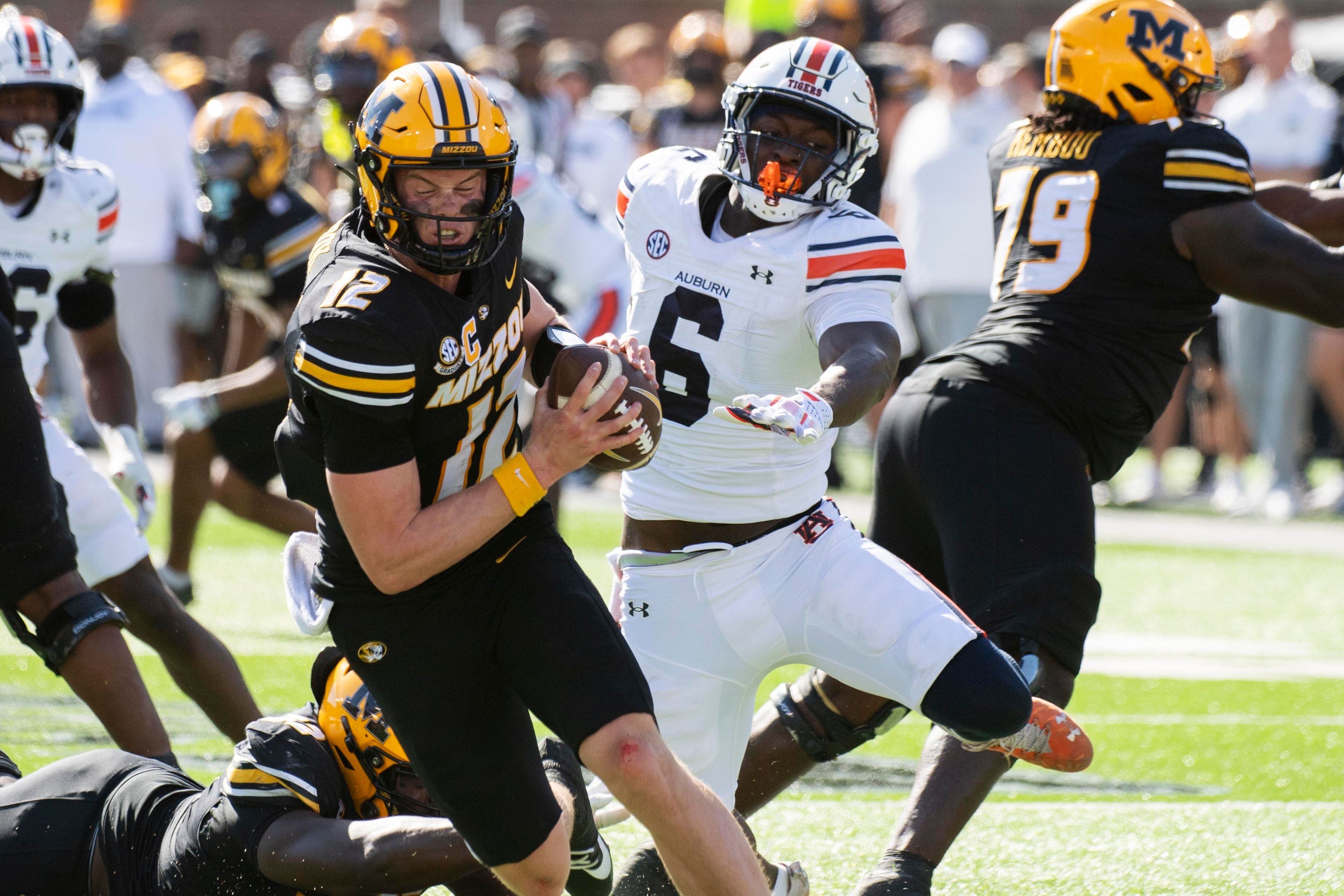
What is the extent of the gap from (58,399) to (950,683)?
989 cm

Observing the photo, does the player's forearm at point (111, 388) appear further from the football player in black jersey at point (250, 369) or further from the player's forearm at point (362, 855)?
the player's forearm at point (362, 855)

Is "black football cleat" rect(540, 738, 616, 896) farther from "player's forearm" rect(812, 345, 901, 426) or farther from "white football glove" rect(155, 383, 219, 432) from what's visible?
"white football glove" rect(155, 383, 219, 432)

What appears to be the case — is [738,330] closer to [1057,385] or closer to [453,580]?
[1057,385]

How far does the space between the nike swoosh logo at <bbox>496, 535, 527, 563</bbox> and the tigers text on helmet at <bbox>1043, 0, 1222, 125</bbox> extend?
69.3 inches

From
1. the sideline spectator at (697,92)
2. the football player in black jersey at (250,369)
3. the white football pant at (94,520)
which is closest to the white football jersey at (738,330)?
the white football pant at (94,520)

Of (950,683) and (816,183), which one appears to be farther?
(816,183)

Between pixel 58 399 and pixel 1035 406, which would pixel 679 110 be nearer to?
pixel 58 399

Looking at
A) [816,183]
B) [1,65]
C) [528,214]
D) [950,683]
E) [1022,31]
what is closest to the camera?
[950,683]

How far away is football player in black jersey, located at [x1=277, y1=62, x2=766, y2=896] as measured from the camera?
2.84 metres

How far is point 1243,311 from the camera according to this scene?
9.26 meters

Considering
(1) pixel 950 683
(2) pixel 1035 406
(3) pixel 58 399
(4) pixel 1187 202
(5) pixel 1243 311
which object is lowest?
(3) pixel 58 399

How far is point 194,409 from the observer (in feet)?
20.8

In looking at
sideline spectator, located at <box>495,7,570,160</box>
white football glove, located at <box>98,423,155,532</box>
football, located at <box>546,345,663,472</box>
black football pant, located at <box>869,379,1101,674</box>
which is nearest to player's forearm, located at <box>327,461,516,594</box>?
football, located at <box>546,345,663,472</box>

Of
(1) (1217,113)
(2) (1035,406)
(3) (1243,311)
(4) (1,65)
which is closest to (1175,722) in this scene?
(2) (1035,406)
